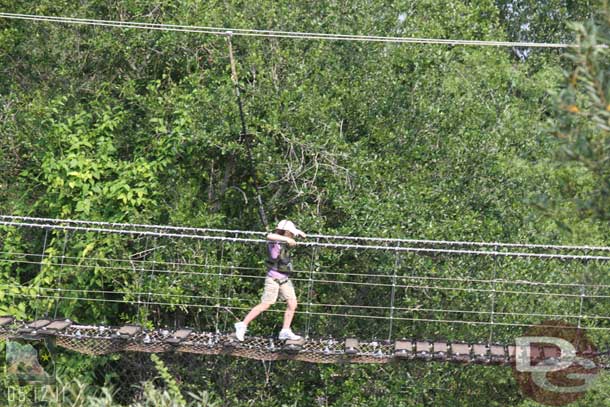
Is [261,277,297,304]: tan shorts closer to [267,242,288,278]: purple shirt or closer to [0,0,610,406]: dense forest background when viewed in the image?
[267,242,288,278]: purple shirt

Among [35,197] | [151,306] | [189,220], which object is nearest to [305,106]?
[189,220]

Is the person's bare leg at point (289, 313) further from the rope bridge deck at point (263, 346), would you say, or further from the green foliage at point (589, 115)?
the green foliage at point (589, 115)

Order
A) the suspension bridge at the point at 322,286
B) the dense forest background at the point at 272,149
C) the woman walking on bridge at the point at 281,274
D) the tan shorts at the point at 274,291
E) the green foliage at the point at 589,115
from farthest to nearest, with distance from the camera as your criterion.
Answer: the dense forest background at the point at 272,149 < the suspension bridge at the point at 322,286 < the tan shorts at the point at 274,291 < the woman walking on bridge at the point at 281,274 < the green foliage at the point at 589,115

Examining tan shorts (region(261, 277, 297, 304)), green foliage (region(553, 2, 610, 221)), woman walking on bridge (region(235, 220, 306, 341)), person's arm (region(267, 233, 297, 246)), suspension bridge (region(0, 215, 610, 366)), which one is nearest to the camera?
green foliage (region(553, 2, 610, 221))

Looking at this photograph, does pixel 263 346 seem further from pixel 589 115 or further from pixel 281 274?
pixel 589 115

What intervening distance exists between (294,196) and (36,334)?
3107 millimetres

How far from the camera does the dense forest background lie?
32.4 feet

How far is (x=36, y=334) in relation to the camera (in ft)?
25.0

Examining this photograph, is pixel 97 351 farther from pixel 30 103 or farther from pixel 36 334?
pixel 30 103

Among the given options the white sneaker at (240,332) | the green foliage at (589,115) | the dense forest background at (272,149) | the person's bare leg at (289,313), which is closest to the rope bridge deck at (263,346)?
the white sneaker at (240,332)

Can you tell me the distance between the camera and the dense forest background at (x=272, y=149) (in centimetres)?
987

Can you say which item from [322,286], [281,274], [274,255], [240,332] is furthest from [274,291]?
[322,286]

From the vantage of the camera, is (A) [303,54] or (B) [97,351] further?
(A) [303,54]

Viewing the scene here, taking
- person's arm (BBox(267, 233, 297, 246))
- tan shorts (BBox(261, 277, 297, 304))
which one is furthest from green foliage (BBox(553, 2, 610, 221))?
tan shorts (BBox(261, 277, 297, 304))
